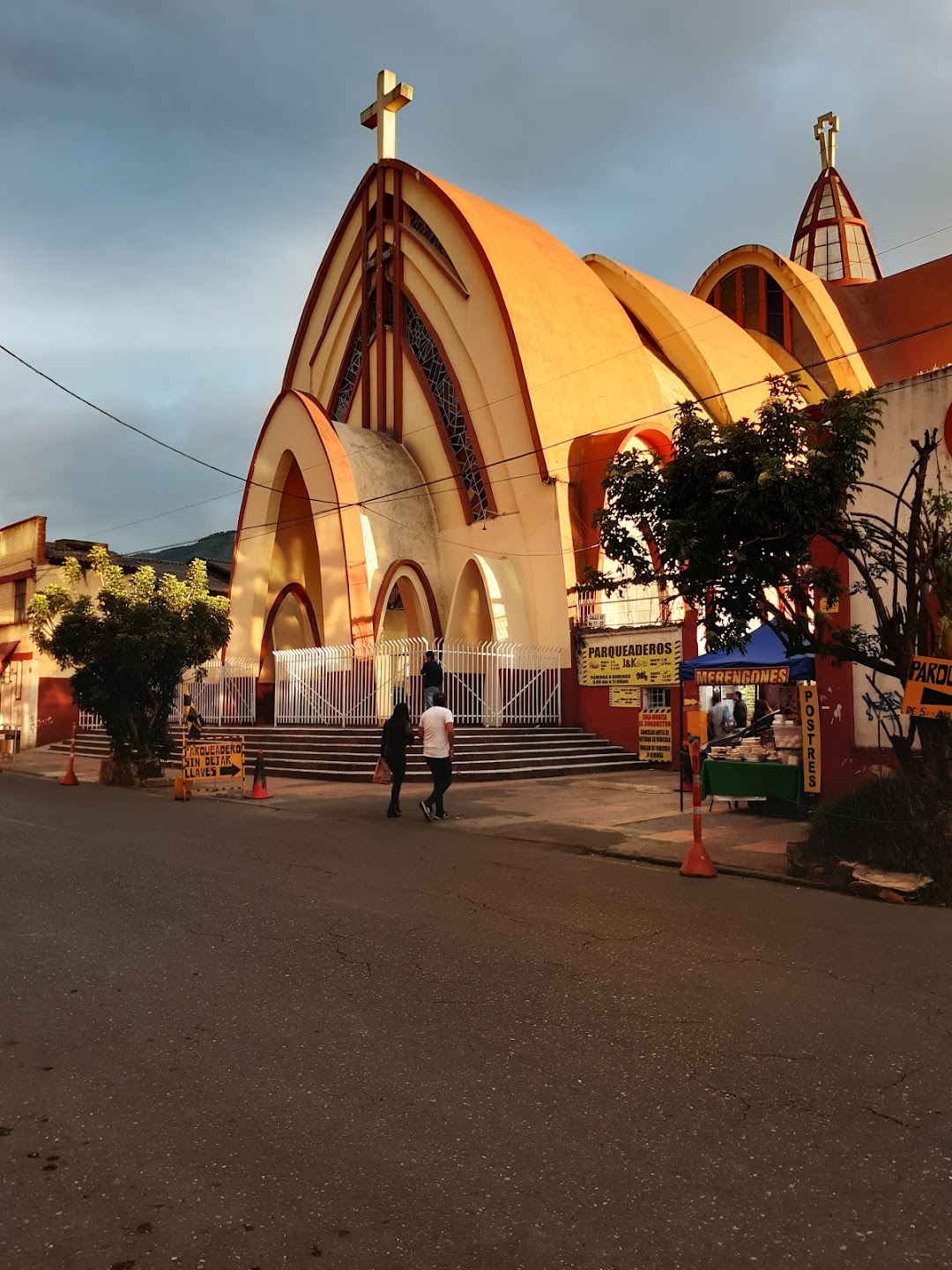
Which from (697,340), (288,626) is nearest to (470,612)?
(288,626)

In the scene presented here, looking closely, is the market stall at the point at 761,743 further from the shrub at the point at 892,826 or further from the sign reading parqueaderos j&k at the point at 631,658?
the sign reading parqueaderos j&k at the point at 631,658

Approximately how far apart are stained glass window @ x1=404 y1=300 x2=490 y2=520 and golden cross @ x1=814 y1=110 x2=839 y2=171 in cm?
2352

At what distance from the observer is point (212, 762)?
1595cm

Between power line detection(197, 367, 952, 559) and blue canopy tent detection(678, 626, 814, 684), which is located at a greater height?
power line detection(197, 367, 952, 559)

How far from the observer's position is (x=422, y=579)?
26547mm

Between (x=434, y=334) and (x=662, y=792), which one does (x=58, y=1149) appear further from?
(x=434, y=334)

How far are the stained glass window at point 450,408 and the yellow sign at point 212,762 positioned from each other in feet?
40.6

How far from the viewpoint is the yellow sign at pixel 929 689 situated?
837cm

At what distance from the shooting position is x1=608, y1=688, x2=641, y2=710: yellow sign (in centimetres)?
2086

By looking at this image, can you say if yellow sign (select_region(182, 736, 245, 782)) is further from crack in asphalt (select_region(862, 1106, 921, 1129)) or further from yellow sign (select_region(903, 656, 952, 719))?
crack in asphalt (select_region(862, 1106, 921, 1129))

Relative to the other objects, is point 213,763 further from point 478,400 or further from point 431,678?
point 478,400

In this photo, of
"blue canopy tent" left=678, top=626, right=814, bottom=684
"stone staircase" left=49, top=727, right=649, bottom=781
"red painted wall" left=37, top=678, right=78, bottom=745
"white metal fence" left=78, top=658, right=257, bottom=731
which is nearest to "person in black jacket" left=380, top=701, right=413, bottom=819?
"stone staircase" left=49, top=727, right=649, bottom=781

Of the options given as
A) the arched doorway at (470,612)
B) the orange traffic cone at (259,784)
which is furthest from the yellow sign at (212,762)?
the arched doorway at (470,612)

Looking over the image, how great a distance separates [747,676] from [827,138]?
3884cm
